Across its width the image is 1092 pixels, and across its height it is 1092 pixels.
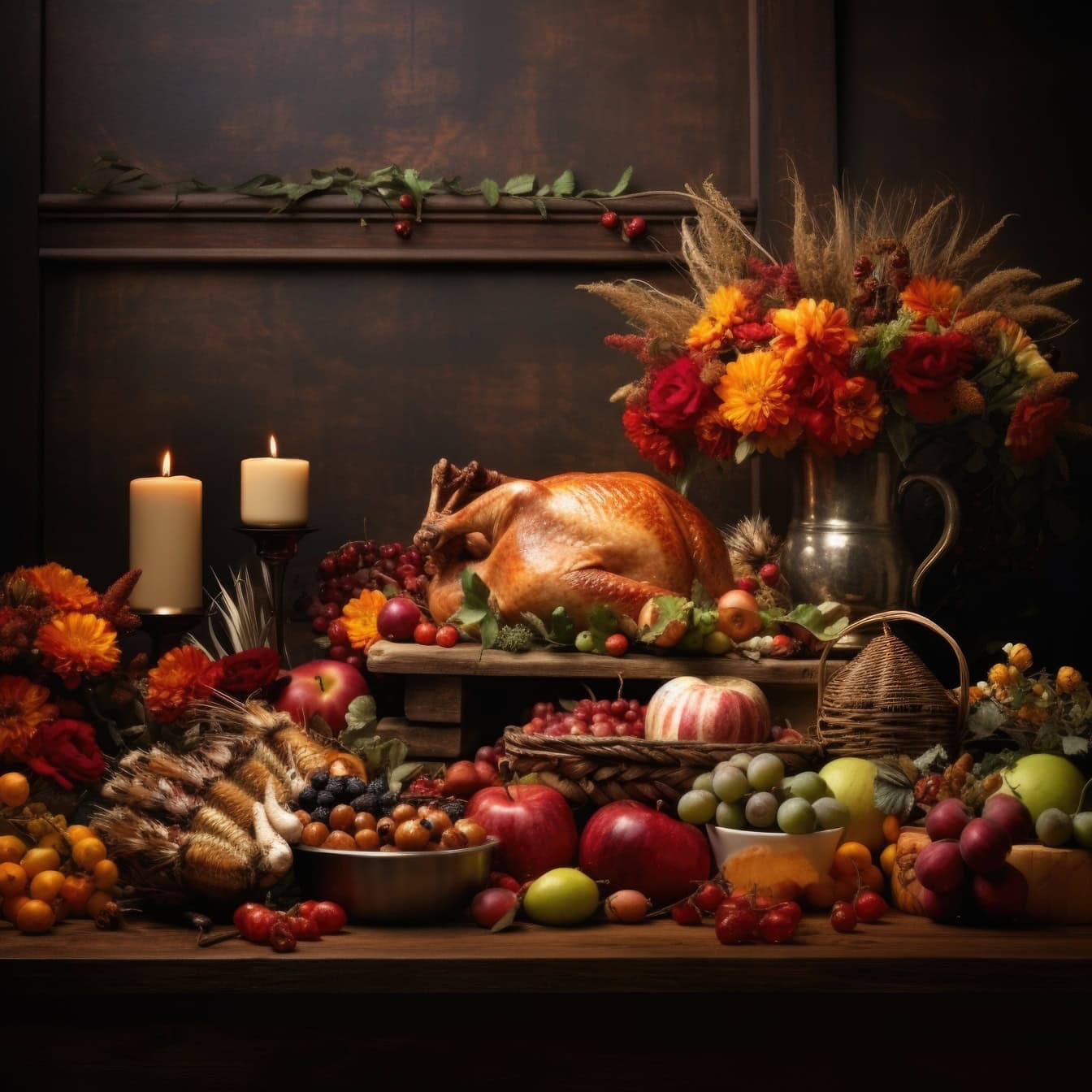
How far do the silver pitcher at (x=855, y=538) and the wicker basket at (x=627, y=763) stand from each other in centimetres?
48

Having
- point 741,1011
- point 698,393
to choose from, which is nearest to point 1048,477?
point 698,393

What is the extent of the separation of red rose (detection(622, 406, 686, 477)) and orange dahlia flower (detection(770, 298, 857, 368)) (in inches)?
12.3

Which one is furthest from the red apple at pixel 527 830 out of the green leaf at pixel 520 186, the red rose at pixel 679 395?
the green leaf at pixel 520 186

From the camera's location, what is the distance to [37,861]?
5.47 feet

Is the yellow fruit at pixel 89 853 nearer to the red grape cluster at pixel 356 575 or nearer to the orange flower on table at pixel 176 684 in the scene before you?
the orange flower on table at pixel 176 684

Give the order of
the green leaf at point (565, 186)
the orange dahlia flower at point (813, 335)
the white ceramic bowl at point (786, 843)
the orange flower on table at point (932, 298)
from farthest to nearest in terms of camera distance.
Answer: the green leaf at point (565, 186)
the orange flower on table at point (932, 298)
the orange dahlia flower at point (813, 335)
the white ceramic bowl at point (786, 843)

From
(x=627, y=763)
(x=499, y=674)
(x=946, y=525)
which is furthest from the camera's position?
(x=946, y=525)

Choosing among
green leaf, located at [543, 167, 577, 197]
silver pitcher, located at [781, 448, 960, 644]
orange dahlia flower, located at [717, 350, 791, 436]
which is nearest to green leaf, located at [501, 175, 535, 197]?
green leaf, located at [543, 167, 577, 197]

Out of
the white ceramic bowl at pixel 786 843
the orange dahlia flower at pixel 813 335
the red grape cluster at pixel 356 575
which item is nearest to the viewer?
the white ceramic bowl at pixel 786 843

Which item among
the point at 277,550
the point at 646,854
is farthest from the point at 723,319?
the point at 646,854

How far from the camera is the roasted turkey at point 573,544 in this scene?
223 cm

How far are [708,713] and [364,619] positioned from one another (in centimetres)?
81

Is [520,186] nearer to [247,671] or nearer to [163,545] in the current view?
[163,545]

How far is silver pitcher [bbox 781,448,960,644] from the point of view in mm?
2314
